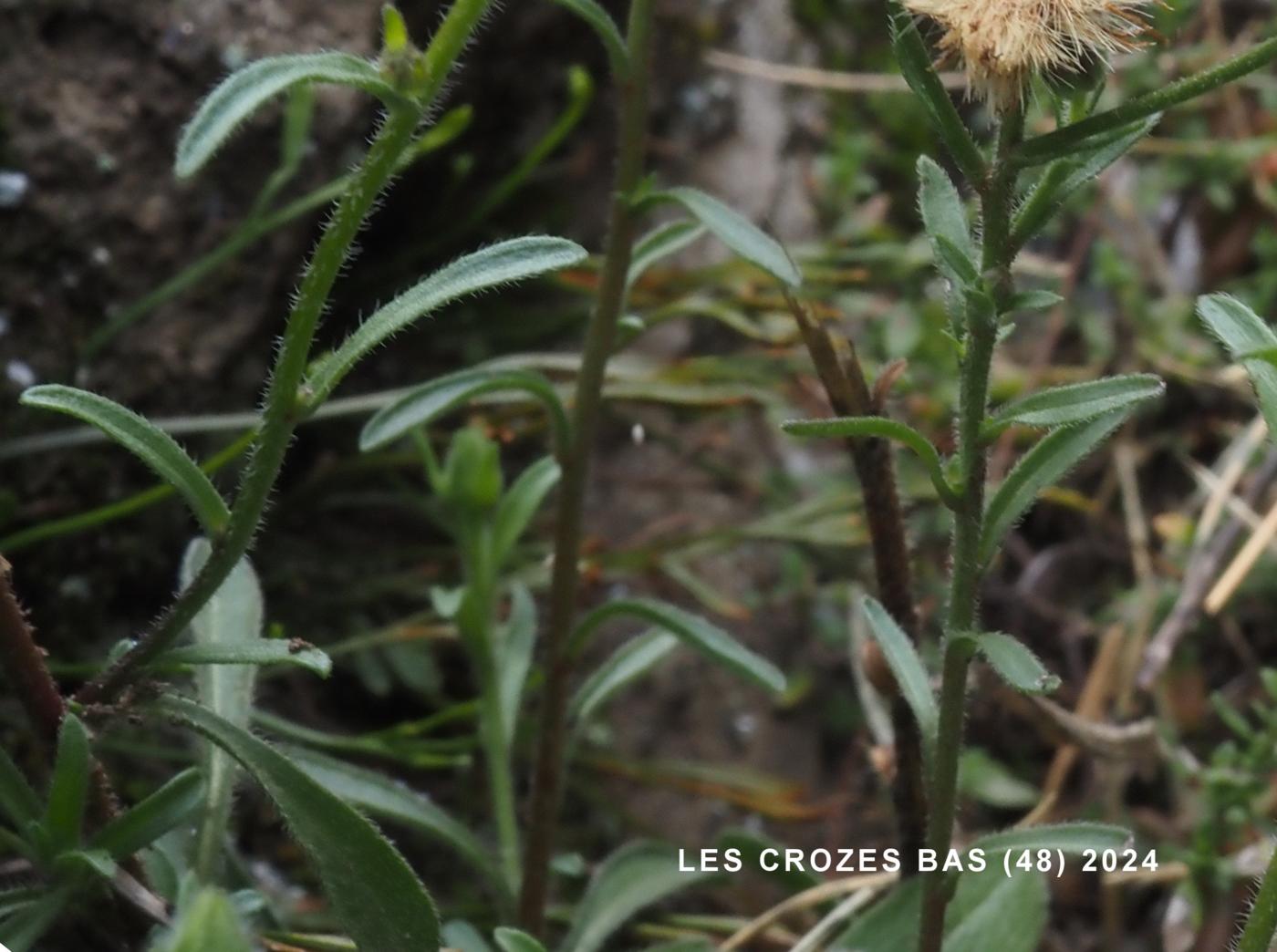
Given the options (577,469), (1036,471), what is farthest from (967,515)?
(577,469)

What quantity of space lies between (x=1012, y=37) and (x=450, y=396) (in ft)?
1.28

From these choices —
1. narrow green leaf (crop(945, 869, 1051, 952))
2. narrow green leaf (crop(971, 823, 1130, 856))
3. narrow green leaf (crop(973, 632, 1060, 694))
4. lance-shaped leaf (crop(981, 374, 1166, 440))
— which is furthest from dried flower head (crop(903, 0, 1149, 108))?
narrow green leaf (crop(945, 869, 1051, 952))

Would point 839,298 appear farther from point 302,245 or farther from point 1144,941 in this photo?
point 1144,941

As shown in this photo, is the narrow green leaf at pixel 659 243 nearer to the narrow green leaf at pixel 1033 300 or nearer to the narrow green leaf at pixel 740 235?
the narrow green leaf at pixel 740 235

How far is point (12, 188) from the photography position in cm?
96

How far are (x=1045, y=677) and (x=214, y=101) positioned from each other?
431 millimetres

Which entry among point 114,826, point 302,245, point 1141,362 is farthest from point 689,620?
point 1141,362

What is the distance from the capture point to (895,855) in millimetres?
884

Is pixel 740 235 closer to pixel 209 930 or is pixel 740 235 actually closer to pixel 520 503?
pixel 520 503

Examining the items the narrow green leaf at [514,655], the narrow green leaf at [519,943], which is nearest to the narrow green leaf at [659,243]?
the narrow green leaf at [514,655]

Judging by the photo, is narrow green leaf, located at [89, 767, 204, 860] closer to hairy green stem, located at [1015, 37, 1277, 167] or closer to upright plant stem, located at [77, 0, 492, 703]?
upright plant stem, located at [77, 0, 492, 703]

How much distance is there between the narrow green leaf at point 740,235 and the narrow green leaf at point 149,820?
0.40m

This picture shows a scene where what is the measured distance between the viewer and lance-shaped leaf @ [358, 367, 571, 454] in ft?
2.50

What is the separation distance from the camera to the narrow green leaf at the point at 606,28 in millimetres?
691
